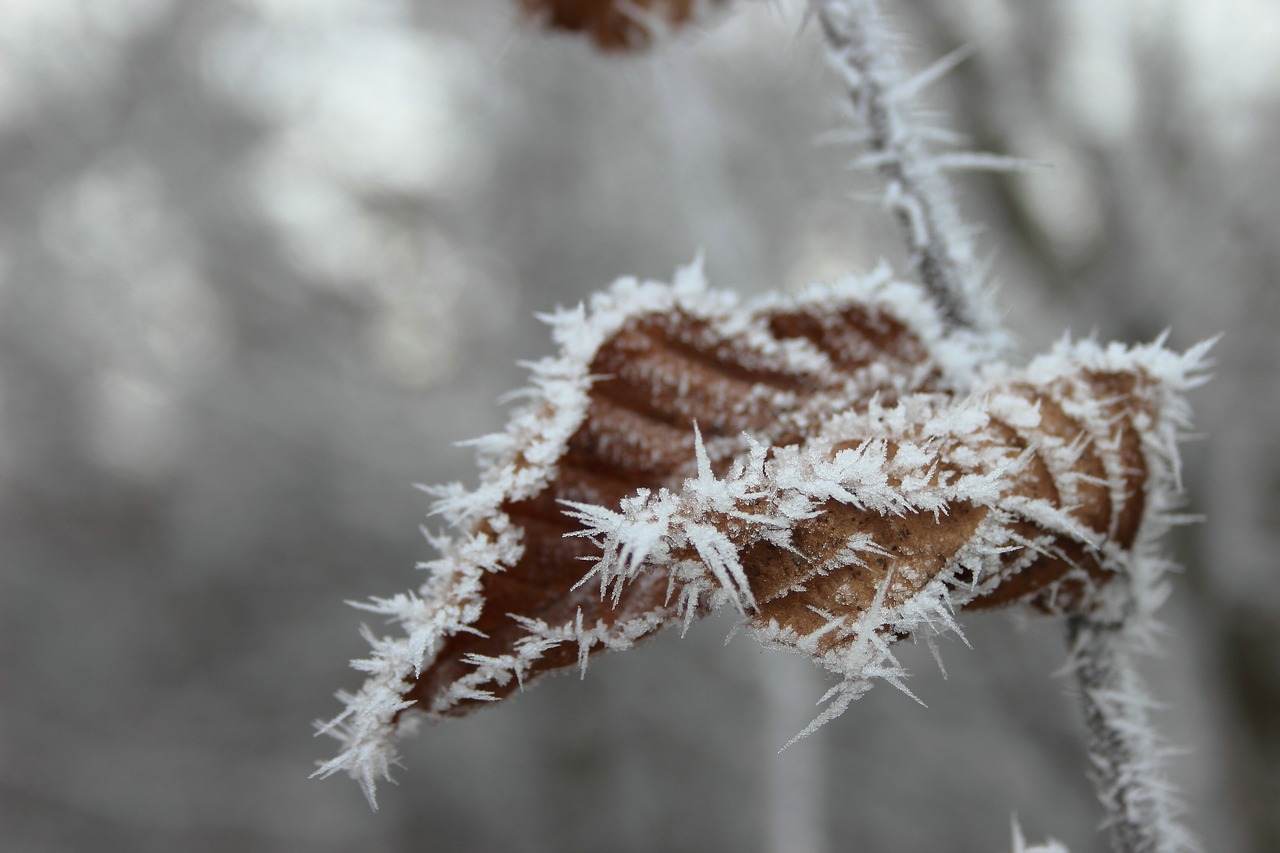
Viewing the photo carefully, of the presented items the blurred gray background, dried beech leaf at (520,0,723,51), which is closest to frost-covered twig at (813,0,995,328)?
dried beech leaf at (520,0,723,51)

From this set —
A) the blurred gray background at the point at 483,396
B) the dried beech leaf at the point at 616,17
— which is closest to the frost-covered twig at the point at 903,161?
the dried beech leaf at the point at 616,17

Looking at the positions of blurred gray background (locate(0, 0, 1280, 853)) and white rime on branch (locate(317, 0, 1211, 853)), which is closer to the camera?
white rime on branch (locate(317, 0, 1211, 853))

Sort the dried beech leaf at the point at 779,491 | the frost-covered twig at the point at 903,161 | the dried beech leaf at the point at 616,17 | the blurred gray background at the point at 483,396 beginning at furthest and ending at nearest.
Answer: the blurred gray background at the point at 483,396 → the dried beech leaf at the point at 616,17 → the frost-covered twig at the point at 903,161 → the dried beech leaf at the point at 779,491

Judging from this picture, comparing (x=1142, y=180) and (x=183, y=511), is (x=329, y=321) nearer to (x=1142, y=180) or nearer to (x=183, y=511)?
(x=183, y=511)

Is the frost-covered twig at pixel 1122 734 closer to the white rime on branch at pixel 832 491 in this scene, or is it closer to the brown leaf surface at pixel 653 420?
the white rime on branch at pixel 832 491

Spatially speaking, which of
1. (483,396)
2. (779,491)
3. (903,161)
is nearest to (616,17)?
(903,161)

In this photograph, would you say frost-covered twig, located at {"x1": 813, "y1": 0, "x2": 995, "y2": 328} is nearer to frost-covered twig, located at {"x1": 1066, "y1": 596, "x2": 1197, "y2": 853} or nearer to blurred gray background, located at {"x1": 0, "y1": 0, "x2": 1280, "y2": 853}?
frost-covered twig, located at {"x1": 1066, "y1": 596, "x2": 1197, "y2": 853}

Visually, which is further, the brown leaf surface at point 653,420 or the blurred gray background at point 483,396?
the blurred gray background at point 483,396
